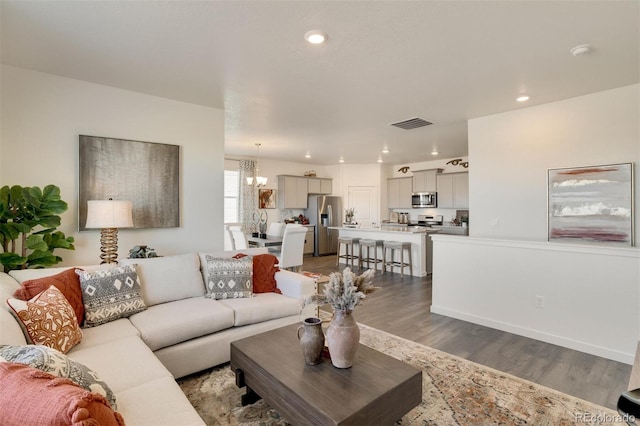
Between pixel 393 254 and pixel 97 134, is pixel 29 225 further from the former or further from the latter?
pixel 393 254

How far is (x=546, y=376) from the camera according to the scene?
2566 mm

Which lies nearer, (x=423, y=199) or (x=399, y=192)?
(x=423, y=199)

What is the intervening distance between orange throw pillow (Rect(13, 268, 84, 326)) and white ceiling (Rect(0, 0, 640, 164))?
1772mm

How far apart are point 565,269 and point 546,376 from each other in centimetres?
118

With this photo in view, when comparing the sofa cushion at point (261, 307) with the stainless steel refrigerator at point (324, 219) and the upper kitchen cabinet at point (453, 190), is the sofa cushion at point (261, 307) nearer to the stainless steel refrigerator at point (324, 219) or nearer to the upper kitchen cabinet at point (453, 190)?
the stainless steel refrigerator at point (324, 219)

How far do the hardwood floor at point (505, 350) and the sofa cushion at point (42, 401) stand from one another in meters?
2.90

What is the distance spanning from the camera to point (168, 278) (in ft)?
9.60

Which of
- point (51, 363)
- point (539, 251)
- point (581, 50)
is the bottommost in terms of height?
point (51, 363)

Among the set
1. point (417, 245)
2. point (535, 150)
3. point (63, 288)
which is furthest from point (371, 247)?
point (63, 288)

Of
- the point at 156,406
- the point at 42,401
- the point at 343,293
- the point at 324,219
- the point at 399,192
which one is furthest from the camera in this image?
the point at 399,192

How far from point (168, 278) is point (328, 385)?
1.94m

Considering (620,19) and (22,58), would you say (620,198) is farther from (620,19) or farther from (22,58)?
(22,58)

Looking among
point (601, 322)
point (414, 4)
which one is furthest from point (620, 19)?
point (601, 322)

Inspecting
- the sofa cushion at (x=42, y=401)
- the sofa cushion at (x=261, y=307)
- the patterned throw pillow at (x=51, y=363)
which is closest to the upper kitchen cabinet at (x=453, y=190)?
the sofa cushion at (x=261, y=307)
